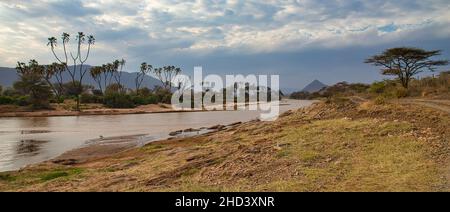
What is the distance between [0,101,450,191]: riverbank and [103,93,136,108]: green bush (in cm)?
5922

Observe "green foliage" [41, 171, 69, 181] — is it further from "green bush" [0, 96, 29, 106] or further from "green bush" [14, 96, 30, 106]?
"green bush" [0, 96, 29, 106]

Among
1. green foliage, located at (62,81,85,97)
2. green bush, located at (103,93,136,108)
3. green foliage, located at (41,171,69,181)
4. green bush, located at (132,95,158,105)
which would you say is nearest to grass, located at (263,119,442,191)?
green foliage, located at (41,171,69,181)

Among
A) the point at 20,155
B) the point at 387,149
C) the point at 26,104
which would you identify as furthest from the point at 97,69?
the point at 387,149

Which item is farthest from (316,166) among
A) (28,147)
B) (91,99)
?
(91,99)

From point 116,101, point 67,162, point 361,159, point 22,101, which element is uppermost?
point 22,101

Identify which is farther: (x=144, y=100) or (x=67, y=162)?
(x=144, y=100)

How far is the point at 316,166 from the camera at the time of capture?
796 centimetres

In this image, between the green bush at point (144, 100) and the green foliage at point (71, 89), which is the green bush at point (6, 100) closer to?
the green bush at point (144, 100)

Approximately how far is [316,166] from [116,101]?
66.9 metres

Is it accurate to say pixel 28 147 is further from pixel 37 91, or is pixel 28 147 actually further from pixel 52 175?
pixel 37 91

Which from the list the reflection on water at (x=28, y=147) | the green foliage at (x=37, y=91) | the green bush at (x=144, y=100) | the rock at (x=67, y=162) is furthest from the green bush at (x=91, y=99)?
the rock at (x=67, y=162)

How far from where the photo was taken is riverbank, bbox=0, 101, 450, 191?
651 centimetres

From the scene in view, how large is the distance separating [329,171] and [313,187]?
1.26 meters

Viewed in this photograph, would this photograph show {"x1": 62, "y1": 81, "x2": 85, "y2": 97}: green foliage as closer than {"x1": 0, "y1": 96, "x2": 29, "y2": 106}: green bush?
No
